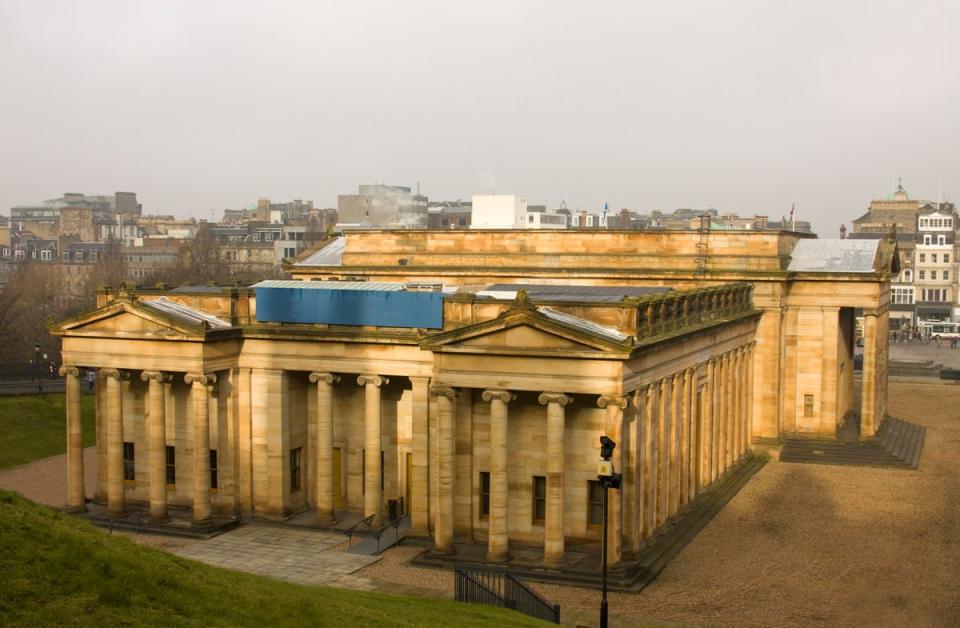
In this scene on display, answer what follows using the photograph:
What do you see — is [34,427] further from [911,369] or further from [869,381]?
[911,369]

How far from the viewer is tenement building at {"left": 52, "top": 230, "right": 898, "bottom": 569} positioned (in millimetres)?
43719

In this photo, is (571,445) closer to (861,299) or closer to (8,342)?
(861,299)

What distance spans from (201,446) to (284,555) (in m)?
6.51

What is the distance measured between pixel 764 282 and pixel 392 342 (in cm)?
2817

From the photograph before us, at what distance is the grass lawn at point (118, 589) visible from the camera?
24.1 meters

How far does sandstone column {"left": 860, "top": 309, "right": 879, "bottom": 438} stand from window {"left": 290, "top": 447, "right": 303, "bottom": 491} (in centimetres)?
3410

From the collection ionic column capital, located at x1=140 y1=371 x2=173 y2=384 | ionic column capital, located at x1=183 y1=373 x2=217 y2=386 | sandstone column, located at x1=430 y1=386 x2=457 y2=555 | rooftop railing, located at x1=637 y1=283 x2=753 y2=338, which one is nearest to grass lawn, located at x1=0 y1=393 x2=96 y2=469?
ionic column capital, located at x1=140 y1=371 x2=173 y2=384

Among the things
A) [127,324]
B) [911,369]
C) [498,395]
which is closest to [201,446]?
[127,324]

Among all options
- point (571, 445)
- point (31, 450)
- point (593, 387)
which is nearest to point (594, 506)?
point (571, 445)

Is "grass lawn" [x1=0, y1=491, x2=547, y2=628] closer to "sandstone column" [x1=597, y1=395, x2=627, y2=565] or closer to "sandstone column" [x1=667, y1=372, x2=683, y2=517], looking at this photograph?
"sandstone column" [x1=597, y1=395, x2=627, y2=565]

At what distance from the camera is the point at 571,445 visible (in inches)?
1802

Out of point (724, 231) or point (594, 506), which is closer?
point (594, 506)

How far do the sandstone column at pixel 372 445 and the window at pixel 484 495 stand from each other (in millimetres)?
5202

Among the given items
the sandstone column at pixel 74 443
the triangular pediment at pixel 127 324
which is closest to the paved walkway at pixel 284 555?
the sandstone column at pixel 74 443
